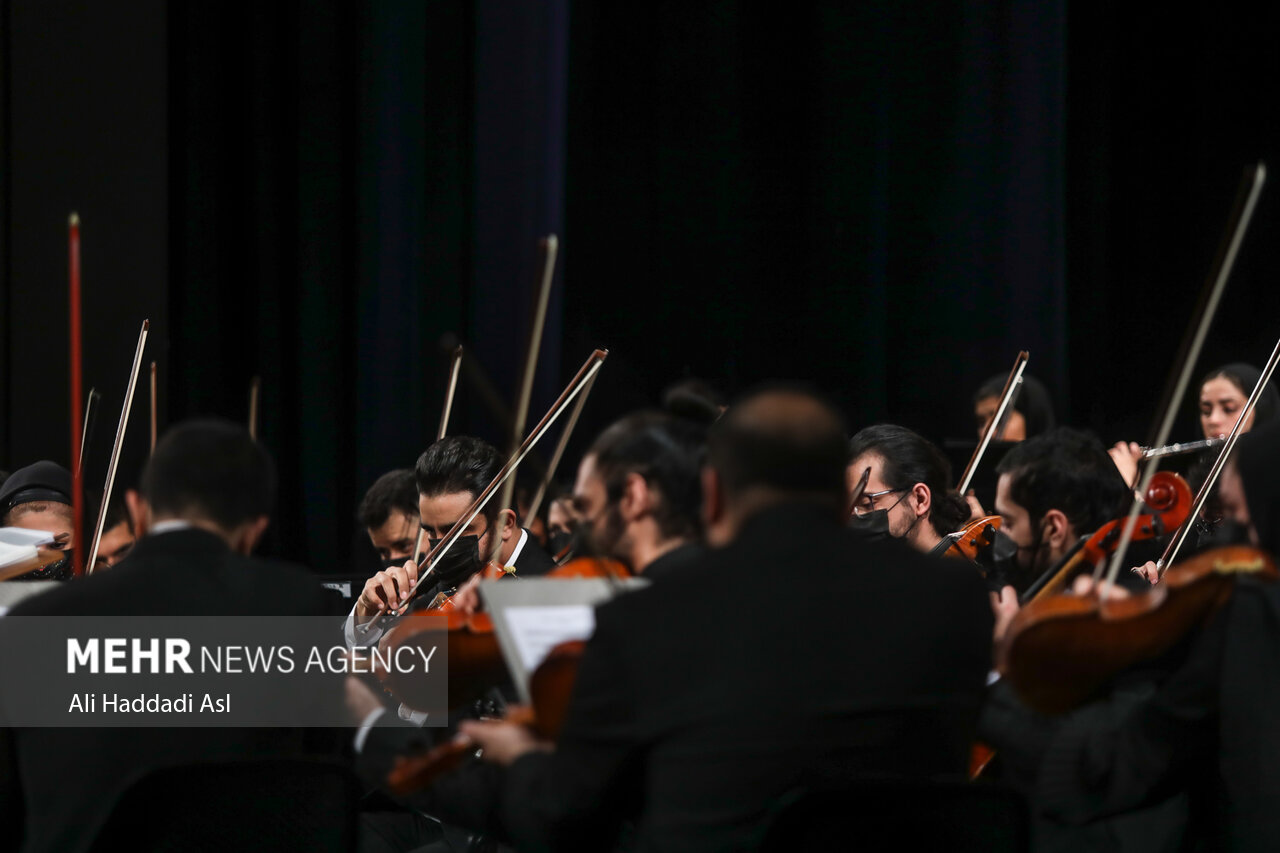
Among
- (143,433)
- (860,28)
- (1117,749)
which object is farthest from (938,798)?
(860,28)

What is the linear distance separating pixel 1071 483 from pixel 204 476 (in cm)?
138

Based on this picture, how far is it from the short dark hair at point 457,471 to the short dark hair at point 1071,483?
1245 millimetres

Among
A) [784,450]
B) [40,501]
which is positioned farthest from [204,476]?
[40,501]

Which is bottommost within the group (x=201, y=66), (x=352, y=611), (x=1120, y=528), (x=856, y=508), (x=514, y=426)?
(x=352, y=611)

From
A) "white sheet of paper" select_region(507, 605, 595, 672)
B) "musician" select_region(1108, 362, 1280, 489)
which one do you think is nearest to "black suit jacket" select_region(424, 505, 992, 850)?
"white sheet of paper" select_region(507, 605, 595, 672)

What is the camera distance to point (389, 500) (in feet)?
12.2

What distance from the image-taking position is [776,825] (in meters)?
1.43

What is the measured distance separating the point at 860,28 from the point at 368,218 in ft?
6.54

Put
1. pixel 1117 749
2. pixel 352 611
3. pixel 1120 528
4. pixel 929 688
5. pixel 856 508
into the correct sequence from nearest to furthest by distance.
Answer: pixel 929 688
pixel 1117 749
pixel 1120 528
pixel 856 508
pixel 352 611

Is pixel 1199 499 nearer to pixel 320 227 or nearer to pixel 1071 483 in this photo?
pixel 1071 483

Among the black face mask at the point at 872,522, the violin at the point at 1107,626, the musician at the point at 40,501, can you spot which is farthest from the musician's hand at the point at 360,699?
the musician at the point at 40,501

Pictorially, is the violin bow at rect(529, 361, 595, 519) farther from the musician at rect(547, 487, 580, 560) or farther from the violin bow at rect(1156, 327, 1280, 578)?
the violin bow at rect(1156, 327, 1280, 578)

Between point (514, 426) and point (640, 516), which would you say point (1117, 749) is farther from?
point (514, 426)

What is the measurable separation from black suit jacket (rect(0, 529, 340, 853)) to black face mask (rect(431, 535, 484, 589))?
3.98 ft
